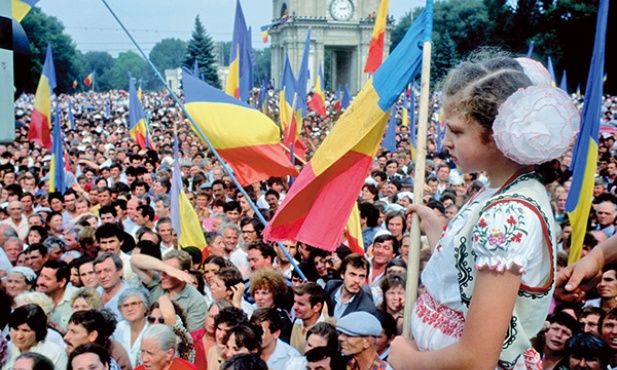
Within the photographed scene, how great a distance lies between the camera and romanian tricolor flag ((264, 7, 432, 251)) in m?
4.05

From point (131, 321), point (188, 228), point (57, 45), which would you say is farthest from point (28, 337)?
point (57, 45)

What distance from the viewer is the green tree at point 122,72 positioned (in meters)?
109

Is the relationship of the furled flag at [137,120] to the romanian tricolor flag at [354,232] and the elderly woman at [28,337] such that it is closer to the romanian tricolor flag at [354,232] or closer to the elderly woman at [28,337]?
the romanian tricolor flag at [354,232]

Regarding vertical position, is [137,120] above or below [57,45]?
below

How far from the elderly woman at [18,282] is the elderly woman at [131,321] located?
1.49 m

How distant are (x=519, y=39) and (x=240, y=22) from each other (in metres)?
39.6

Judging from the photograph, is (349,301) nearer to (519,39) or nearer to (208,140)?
(208,140)

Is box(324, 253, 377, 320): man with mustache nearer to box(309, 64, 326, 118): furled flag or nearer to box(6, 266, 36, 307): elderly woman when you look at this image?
box(6, 266, 36, 307): elderly woman

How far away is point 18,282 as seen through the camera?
6066mm

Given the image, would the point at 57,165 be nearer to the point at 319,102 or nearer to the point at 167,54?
the point at 319,102

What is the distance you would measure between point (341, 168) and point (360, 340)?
1131 millimetres

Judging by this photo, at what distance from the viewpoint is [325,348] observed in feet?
13.7

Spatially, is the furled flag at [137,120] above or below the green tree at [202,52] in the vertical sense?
below

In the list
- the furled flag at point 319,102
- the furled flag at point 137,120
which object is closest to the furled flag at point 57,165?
the furled flag at point 137,120
